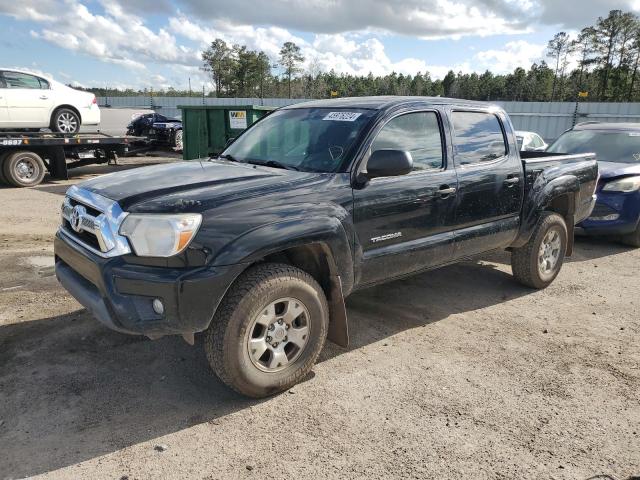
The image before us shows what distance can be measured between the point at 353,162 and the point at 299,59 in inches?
1972

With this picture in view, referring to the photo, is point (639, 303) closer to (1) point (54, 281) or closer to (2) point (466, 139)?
(2) point (466, 139)

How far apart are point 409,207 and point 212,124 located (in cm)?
1018

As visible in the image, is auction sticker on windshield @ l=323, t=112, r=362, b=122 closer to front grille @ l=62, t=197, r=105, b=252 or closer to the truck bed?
front grille @ l=62, t=197, r=105, b=252

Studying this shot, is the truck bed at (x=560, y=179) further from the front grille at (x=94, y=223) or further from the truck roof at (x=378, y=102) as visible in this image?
the front grille at (x=94, y=223)

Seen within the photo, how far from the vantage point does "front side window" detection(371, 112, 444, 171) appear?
393 centimetres

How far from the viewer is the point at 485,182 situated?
4555mm

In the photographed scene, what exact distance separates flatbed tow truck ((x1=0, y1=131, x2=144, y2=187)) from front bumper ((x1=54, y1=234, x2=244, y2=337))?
10183mm

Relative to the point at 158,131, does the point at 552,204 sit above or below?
below

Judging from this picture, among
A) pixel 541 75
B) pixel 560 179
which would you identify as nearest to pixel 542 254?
pixel 560 179

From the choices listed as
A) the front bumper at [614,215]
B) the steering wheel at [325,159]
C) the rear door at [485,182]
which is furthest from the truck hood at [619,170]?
the steering wheel at [325,159]

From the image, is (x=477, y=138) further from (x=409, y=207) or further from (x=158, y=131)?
(x=158, y=131)

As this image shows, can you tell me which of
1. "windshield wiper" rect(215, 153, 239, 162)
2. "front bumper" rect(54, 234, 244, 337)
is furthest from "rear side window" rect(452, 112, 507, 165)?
"front bumper" rect(54, 234, 244, 337)

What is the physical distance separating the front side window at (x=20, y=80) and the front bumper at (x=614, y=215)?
11.7 m

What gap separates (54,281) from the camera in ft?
17.7
